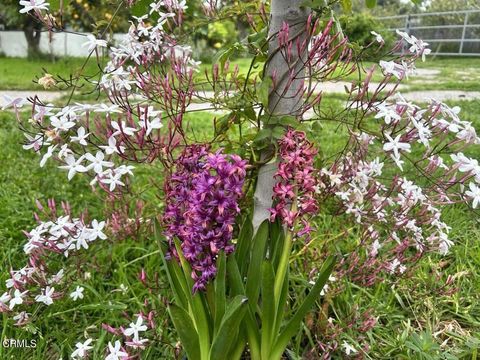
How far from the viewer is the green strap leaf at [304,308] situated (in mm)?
1143

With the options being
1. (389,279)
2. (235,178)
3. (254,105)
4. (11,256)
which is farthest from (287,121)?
(11,256)

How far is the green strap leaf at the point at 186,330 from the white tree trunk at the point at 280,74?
38 cm

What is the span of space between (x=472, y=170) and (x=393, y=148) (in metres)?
0.27

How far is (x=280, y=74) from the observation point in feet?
4.31

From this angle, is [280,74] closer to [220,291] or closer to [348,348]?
[220,291]

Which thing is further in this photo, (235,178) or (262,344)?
(262,344)

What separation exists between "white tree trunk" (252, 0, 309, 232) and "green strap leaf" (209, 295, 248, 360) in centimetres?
39

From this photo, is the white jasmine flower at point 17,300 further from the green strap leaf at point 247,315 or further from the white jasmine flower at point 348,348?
the white jasmine flower at point 348,348

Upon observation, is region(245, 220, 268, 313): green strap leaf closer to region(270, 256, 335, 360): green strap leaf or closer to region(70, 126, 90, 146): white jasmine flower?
region(270, 256, 335, 360): green strap leaf

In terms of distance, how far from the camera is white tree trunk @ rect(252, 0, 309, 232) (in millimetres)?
1253

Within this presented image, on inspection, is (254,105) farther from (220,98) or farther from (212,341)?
(212,341)

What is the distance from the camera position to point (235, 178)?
41.5 inches

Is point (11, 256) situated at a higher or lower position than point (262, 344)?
lower

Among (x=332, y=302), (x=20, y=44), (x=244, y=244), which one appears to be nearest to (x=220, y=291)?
(x=244, y=244)
